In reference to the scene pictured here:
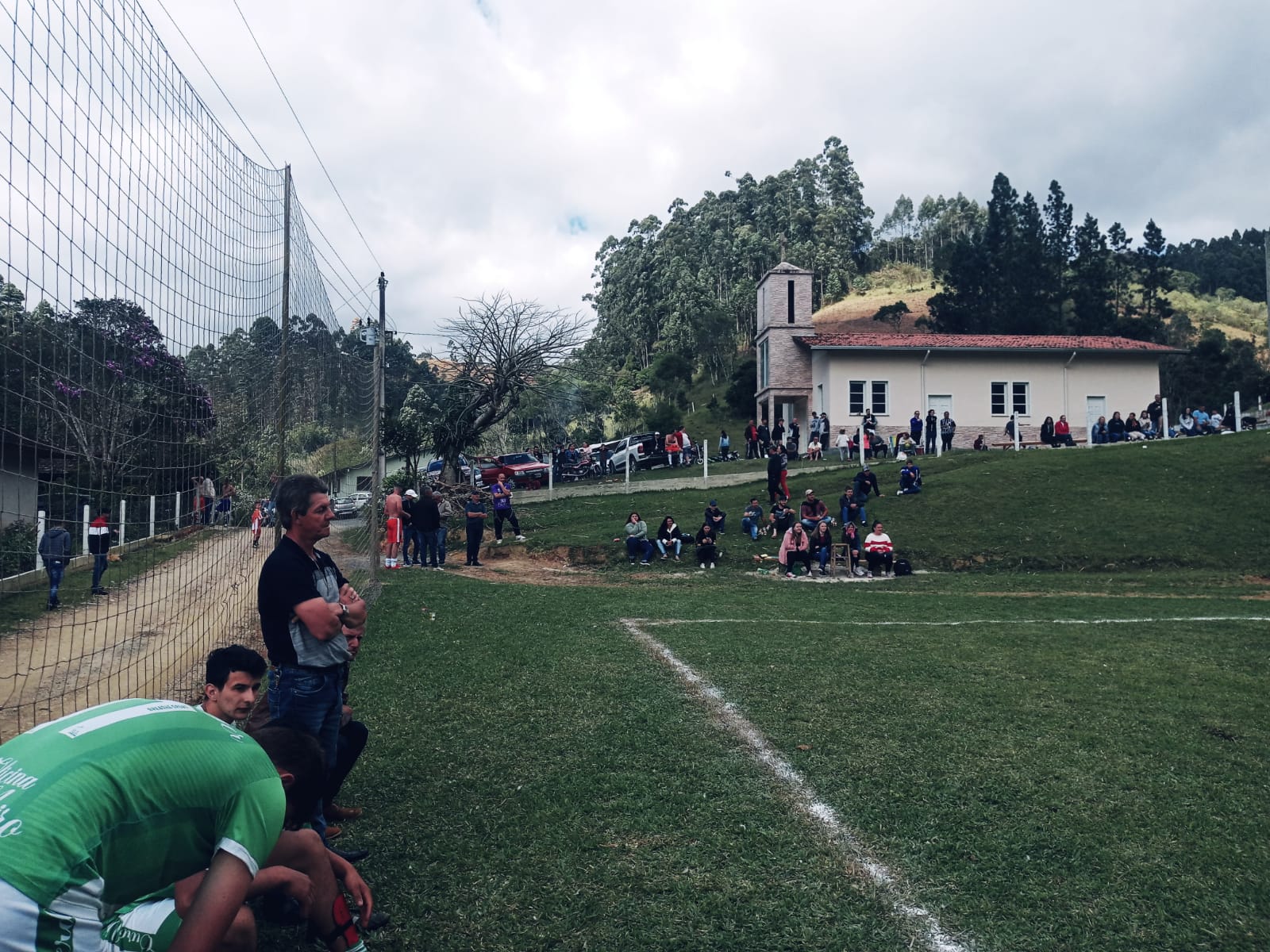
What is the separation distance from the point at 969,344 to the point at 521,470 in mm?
18497

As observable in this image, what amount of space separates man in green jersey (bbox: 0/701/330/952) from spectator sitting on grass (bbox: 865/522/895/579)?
637 inches

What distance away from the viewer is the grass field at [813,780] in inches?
139

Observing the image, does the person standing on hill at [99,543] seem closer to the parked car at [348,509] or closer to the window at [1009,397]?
the parked car at [348,509]

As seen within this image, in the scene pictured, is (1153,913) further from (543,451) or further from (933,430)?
(543,451)

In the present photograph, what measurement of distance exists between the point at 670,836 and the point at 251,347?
564 centimetres

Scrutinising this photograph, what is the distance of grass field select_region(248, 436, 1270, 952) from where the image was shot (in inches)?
139

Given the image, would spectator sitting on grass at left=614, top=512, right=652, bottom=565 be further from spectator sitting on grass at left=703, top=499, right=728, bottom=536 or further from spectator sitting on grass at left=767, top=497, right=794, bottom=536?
spectator sitting on grass at left=767, top=497, right=794, bottom=536

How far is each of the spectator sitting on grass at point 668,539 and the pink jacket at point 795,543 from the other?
2.63 meters

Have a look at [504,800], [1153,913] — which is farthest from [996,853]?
[504,800]

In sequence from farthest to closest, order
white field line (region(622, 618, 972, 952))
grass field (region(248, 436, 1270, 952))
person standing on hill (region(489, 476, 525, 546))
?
person standing on hill (region(489, 476, 525, 546))
grass field (region(248, 436, 1270, 952))
white field line (region(622, 618, 972, 952))

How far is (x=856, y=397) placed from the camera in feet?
124

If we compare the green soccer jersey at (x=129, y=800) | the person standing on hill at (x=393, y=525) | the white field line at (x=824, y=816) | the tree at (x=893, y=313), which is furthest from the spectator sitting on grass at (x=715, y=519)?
the tree at (x=893, y=313)

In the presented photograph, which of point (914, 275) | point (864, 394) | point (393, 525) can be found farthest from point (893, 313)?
point (393, 525)

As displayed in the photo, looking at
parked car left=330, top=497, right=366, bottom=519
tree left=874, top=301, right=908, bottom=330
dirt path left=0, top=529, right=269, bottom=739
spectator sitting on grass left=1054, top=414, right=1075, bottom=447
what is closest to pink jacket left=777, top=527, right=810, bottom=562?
→ parked car left=330, top=497, right=366, bottom=519
